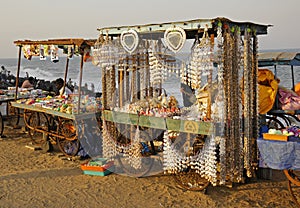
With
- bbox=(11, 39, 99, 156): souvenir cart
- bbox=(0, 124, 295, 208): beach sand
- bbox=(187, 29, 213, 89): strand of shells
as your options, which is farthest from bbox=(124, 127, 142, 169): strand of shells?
bbox=(187, 29, 213, 89): strand of shells

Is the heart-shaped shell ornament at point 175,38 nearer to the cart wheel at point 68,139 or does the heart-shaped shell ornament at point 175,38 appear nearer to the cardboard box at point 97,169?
the cardboard box at point 97,169

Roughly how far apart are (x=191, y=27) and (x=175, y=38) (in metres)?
0.32

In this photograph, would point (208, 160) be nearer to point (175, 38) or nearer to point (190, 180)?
point (190, 180)

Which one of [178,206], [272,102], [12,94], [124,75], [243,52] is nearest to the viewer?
[178,206]

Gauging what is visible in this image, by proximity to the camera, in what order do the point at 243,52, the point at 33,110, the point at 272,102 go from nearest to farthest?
1. the point at 243,52
2. the point at 272,102
3. the point at 33,110

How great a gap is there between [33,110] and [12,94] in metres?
2.65

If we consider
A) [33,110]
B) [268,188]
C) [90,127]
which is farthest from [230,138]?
[33,110]

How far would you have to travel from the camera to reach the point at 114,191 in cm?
621

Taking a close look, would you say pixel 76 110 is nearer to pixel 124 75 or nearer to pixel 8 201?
pixel 124 75

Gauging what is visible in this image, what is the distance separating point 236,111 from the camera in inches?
232

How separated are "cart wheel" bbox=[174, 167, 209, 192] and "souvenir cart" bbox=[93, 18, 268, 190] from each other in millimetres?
18

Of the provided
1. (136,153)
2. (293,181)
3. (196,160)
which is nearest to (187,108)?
(196,160)

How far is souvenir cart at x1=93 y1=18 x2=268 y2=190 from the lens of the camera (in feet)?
18.8

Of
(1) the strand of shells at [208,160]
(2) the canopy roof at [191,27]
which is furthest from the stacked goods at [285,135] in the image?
(2) the canopy roof at [191,27]
